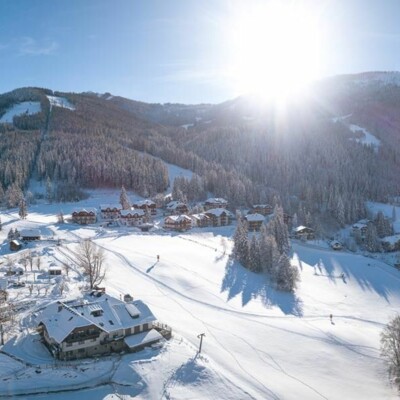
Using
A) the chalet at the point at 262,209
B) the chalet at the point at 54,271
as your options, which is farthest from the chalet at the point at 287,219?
the chalet at the point at 54,271

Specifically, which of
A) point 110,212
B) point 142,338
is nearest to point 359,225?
point 110,212

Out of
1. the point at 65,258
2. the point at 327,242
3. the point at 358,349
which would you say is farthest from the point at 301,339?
the point at 327,242

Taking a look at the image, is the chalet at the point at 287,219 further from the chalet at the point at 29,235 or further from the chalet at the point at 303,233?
the chalet at the point at 29,235

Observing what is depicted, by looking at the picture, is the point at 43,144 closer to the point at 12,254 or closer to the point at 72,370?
the point at 12,254

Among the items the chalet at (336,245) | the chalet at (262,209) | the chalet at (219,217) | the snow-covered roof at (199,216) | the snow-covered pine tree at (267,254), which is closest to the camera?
the snow-covered pine tree at (267,254)

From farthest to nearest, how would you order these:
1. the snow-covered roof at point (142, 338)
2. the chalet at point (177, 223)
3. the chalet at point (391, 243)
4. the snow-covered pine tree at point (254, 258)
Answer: the chalet at point (391, 243) < the chalet at point (177, 223) < the snow-covered pine tree at point (254, 258) < the snow-covered roof at point (142, 338)

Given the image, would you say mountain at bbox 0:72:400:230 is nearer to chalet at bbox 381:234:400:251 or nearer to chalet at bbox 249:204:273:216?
chalet at bbox 249:204:273:216
